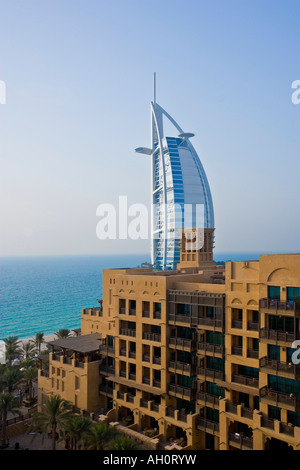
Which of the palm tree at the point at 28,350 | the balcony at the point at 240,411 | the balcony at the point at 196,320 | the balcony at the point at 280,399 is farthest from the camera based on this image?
the palm tree at the point at 28,350

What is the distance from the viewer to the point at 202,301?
114ft

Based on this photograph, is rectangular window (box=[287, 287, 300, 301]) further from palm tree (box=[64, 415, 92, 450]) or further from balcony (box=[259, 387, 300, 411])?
palm tree (box=[64, 415, 92, 450])

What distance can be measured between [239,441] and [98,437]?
11.8 metres

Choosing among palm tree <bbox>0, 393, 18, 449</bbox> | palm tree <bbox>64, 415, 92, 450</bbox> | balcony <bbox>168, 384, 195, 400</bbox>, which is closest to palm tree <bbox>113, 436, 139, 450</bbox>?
palm tree <bbox>64, 415, 92, 450</bbox>

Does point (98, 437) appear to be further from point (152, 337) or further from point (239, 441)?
point (239, 441)

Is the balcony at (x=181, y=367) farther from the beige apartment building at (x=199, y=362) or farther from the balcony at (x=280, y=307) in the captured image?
the balcony at (x=280, y=307)

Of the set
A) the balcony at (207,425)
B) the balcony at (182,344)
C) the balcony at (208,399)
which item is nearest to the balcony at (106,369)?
the balcony at (182,344)

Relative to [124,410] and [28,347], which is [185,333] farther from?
[28,347]

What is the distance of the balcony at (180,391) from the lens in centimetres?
3475

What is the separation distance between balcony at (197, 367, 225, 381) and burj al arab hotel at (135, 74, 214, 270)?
10540 cm

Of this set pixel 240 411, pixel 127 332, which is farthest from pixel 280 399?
pixel 127 332

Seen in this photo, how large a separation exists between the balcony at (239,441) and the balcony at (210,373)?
459 centimetres
